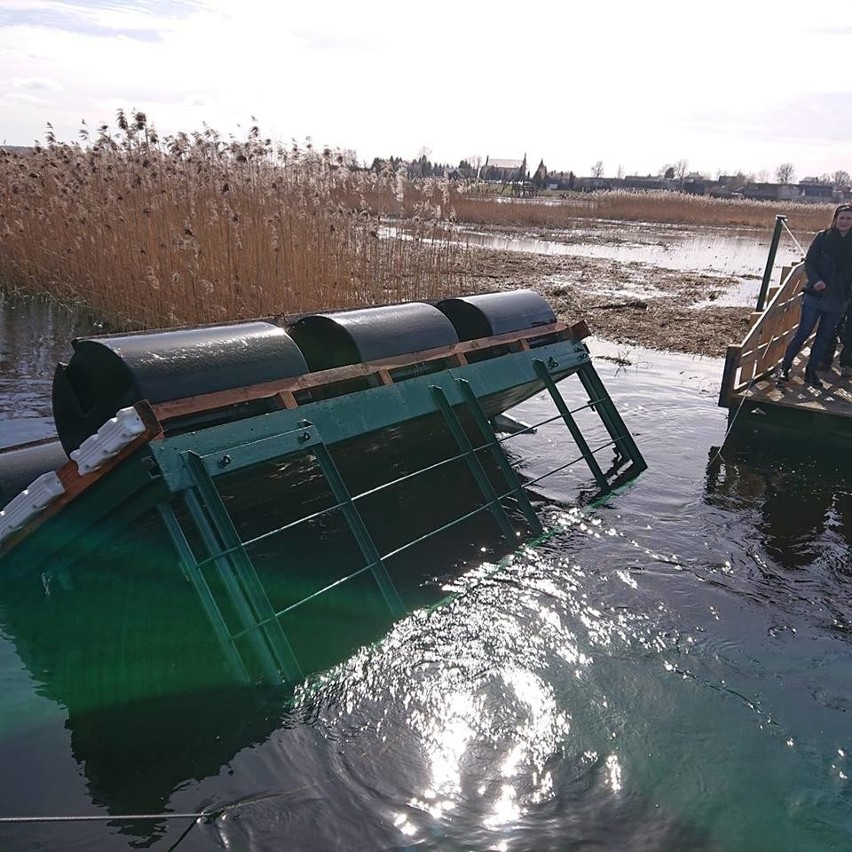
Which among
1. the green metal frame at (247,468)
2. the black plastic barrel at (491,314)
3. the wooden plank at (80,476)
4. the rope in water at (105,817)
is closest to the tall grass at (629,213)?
the black plastic barrel at (491,314)

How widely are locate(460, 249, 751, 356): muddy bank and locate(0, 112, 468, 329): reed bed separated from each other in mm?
2900

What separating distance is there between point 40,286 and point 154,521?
7.65 metres

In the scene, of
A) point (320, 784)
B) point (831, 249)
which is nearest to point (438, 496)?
point (320, 784)

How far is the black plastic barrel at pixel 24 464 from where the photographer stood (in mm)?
4312

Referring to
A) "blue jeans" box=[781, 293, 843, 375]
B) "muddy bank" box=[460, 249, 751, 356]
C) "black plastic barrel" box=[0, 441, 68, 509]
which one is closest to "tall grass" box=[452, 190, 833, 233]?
"muddy bank" box=[460, 249, 751, 356]

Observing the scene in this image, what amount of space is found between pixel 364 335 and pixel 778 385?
16.5ft

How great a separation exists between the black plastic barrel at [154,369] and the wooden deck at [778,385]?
4911 mm

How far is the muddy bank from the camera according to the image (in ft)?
38.3

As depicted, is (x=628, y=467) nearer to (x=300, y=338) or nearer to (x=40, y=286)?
(x=300, y=338)

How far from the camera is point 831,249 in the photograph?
24.0 feet

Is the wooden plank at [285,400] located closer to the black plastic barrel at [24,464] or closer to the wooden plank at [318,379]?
the wooden plank at [318,379]

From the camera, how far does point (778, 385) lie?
7.81 metres

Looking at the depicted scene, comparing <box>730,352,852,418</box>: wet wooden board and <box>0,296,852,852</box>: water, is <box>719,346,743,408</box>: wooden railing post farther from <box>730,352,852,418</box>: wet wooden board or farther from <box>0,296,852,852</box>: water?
<box>0,296,852,852</box>: water

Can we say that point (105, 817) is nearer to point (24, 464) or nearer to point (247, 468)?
point (247, 468)
